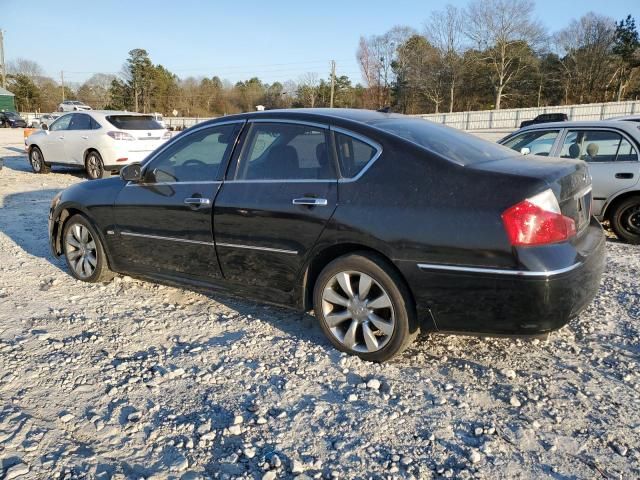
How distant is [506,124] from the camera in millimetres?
40594

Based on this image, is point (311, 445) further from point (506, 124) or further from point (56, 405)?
point (506, 124)

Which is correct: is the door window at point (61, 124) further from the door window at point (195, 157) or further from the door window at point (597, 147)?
the door window at point (597, 147)

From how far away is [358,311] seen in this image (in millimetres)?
3400

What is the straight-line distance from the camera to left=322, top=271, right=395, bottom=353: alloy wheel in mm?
3303

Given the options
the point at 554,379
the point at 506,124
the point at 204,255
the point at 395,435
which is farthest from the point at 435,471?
the point at 506,124

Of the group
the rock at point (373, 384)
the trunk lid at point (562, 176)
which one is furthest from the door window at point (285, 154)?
the rock at point (373, 384)

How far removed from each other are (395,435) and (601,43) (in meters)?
62.1

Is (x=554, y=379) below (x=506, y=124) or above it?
below

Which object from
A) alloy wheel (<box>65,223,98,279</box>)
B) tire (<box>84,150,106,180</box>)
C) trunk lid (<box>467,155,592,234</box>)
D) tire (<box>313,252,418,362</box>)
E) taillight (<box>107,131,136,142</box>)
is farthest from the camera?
tire (<box>84,150,106,180</box>)

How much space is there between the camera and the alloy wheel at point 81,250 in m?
5.06

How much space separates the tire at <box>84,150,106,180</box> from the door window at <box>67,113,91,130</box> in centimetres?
67

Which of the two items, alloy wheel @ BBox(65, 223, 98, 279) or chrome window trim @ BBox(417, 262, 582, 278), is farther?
alloy wheel @ BBox(65, 223, 98, 279)

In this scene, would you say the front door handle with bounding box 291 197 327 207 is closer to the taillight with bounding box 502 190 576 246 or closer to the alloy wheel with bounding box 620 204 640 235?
the taillight with bounding box 502 190 576 246

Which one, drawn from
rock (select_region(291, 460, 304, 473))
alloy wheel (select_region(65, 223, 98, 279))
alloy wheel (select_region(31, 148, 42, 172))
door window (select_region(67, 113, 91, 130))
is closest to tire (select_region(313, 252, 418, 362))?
rock (select_region(291, 460, 304, 473))
